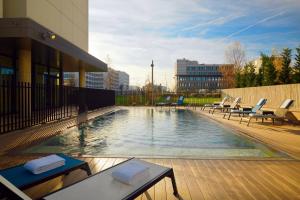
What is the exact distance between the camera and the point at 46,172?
2.83 metres

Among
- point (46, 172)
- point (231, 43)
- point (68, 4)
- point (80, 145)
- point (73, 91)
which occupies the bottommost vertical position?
point (80, 145)

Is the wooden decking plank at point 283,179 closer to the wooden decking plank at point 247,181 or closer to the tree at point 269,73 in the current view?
the wooden decking plank at point 247,181

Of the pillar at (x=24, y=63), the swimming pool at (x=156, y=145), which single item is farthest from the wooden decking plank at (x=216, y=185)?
the pillar at (x=24, y=63)

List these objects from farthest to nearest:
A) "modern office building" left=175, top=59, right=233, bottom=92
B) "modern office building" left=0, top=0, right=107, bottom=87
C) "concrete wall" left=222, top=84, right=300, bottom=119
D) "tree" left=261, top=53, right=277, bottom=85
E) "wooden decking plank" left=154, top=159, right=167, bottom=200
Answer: "modern office building" left=175, top=59, right=233, bottom=92 → "tree" left=261, top=53, right=277, bottom=85 → "concrete wall" left=222, top=84, right=300, bottom=119 → "modern office building" left=0, top=0, right=107, bottom=87 → "wooden decking plank" left=154, top=159, right=167, bottom=200

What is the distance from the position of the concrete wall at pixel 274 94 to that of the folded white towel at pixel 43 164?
974 cm

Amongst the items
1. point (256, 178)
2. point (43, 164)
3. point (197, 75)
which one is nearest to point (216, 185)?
point (256, 178)

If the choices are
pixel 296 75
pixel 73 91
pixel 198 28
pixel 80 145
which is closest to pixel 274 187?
pixel 80 145

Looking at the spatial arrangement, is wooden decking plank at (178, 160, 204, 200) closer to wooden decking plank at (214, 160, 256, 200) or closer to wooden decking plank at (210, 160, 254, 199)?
wooden decking plank at (210, 160, 254, 199)

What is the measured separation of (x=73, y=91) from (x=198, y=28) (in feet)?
47.7

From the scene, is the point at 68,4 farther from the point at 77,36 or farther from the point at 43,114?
the point at 43,114

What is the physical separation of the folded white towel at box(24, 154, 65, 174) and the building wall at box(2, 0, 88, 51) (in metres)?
9.18

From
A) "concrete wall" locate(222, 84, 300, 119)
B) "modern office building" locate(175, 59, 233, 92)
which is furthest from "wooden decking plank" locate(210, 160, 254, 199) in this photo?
"modern office building" locate(175, 59, 233, 92)

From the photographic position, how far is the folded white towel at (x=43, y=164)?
9.15 ft

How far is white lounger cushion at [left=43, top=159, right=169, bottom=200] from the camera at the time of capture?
223 centimetres
